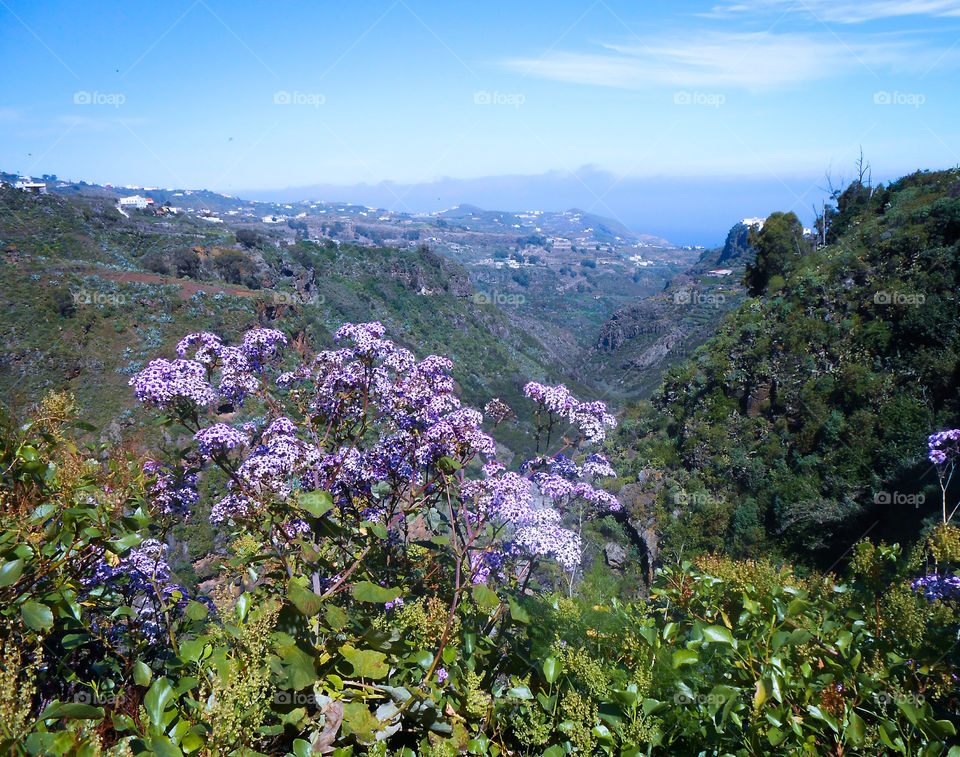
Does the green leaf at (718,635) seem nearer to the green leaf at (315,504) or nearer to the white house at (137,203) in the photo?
the green leaf at (315,504)

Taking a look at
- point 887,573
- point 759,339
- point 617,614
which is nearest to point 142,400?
point 617,614

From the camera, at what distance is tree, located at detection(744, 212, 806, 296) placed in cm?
3481

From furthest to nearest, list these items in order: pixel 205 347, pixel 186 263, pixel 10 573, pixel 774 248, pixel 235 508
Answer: pixel 186 263 → pixel 774 248 → pixel 205 347 → pixel 235 508 → pixel 10 573

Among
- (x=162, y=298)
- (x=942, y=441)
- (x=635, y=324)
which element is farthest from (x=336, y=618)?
(x=635, y=324)

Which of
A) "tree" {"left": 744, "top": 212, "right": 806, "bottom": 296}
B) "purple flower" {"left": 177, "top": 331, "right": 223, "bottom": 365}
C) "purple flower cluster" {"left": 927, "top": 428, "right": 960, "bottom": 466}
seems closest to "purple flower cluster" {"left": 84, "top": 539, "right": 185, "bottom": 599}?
"purple flower" {"left": 177, "top": 331, "right": 223, "bottom": 365}

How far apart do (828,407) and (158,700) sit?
2628 cm

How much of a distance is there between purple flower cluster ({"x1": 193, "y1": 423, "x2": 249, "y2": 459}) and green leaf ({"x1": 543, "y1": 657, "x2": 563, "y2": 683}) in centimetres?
239

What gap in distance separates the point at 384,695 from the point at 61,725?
1.04m

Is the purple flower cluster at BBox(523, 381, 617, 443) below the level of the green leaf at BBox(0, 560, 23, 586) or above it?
below

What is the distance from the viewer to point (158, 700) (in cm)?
145

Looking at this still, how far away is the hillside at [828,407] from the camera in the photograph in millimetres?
18969


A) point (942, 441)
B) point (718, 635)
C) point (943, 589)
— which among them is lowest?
point (942, 441)

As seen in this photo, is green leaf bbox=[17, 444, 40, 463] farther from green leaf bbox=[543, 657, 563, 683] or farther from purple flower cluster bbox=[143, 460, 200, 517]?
green leaf bbox=[543, 657, 563, 683]

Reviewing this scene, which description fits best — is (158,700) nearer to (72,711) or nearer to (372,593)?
(72,711)
